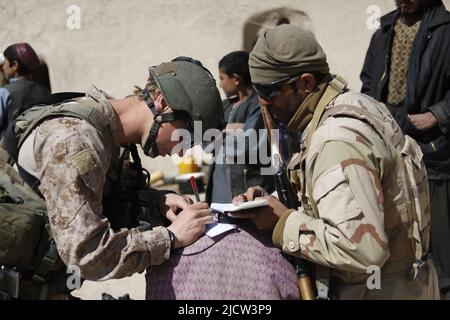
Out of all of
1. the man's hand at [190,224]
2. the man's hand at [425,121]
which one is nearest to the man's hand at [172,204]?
the man's hand at [190,224]

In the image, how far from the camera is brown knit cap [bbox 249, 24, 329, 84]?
109 inches

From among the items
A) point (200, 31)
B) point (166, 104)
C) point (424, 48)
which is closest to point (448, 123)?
point (424, 48)

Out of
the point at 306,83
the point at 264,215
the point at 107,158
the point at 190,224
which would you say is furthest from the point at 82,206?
the point at 306,83

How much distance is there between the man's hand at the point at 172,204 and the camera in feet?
10.2

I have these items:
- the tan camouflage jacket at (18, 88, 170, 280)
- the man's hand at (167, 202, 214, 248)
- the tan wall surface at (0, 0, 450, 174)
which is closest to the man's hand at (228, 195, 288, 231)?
the man's hand at (167, 202, 214, 248)

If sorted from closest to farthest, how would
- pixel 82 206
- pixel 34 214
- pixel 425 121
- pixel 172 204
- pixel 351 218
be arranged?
1. pixel 351 218
2. pixel 82 206
3. pixel 34 214
4. pixel 172 204
5. pixel 425 121

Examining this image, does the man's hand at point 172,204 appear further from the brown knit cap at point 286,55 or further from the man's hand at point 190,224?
the brown knit cap at point 286,55

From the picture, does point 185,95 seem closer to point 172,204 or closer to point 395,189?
point 172,204

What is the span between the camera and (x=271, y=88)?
2.86 m

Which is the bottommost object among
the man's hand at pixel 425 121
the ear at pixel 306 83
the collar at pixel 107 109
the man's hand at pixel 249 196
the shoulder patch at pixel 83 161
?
the man's hand at pixel 425 121

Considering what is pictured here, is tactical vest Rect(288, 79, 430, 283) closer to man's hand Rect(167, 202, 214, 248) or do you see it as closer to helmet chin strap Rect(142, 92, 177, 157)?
man's hand Rect(167, 202, 214, 248)

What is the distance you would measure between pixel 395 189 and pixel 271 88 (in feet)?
2.11

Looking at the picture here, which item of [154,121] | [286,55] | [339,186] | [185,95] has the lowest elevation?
[339,186]

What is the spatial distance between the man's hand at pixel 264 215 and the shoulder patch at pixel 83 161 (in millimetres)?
586
